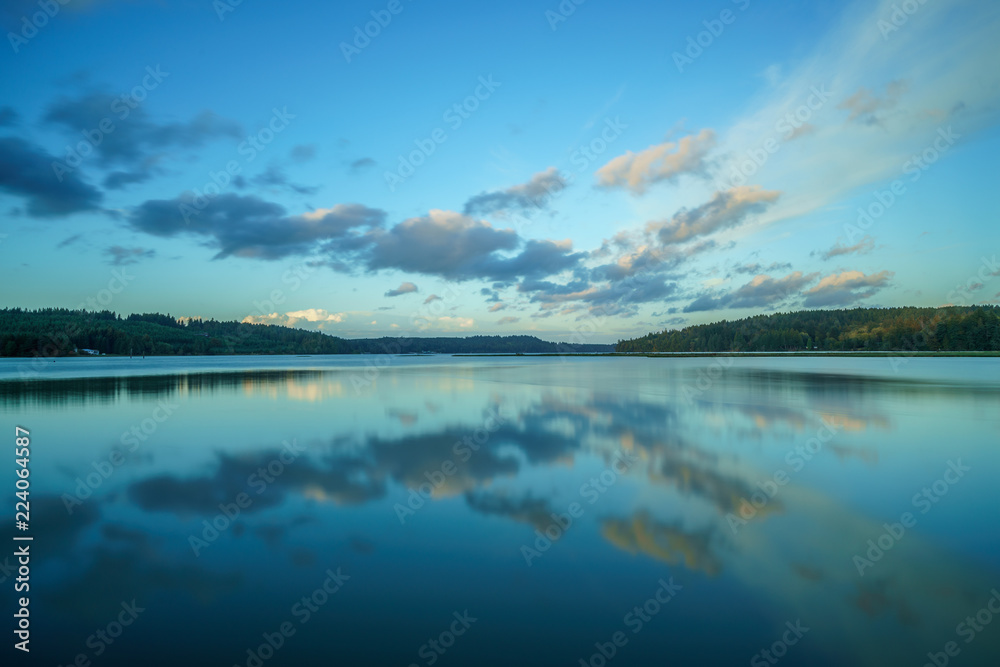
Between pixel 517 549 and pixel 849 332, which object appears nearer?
pixel 517 549

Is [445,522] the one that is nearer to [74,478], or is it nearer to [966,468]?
[74,478]

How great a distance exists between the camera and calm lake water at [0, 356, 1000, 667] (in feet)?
13.3

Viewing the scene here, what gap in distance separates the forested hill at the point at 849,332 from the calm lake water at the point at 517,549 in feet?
368

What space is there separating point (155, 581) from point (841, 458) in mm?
12040

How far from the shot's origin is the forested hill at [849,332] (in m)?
93.5

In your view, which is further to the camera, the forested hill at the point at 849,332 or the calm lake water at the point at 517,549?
the forested hill at the point at 849,332

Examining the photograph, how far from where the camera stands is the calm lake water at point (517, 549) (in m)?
4.04

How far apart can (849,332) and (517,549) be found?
139 m

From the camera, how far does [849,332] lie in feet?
382

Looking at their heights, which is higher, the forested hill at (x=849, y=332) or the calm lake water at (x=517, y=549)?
the forested hill at (x=849, y=332)

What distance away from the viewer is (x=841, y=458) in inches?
403

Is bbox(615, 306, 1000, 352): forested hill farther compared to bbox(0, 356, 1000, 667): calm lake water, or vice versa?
bbox(615, 306, 1000, 352): forested hill

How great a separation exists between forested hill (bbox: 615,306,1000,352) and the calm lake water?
112127mm

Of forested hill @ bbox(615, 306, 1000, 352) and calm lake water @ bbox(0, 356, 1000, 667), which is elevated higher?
forested hill @ bbox(615, 306, 1000, 352)
